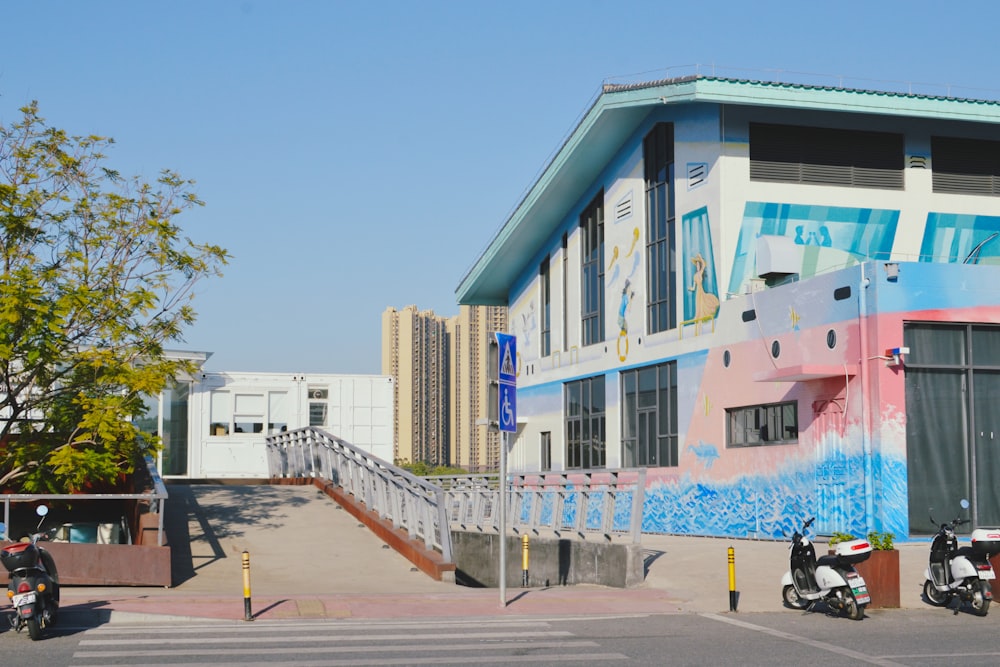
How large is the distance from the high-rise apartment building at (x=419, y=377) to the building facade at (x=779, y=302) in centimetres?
10254

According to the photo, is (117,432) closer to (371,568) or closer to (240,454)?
(371,568)

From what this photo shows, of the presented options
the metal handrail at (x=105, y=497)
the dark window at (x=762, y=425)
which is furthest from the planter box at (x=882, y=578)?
the metal handrail at (x=105, y=497)

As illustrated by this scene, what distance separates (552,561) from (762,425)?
780 centimetres

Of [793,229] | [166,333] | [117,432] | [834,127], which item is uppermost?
[834,127]

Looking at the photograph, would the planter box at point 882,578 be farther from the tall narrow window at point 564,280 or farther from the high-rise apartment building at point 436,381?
the high-rise apartment building at point 436,381

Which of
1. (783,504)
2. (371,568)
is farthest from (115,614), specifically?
(783,504)

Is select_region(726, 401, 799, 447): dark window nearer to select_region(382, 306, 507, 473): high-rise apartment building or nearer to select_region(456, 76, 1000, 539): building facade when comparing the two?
select_region(456, 76, 1000, 539): building facade

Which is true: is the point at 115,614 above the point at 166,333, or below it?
below

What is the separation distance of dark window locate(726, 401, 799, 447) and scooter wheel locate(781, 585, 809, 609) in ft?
32.4

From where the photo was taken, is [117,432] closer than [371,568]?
Yes

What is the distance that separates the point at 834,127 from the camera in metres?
29.0

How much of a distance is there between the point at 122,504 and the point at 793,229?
16977 mm

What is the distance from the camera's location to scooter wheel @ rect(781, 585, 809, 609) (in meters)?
15.4

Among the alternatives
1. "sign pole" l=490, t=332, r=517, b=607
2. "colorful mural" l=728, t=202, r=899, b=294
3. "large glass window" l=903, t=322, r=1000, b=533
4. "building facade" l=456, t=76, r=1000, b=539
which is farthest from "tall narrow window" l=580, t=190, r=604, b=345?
"sign pole" l=490, t=332, r=517, b=607
